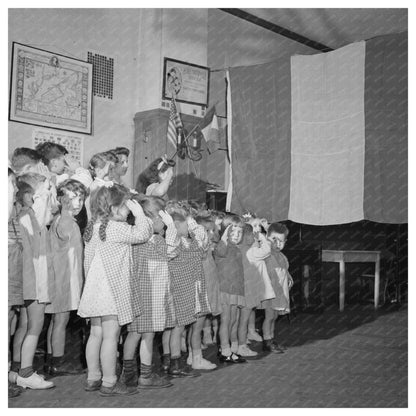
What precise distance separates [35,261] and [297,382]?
137 cm

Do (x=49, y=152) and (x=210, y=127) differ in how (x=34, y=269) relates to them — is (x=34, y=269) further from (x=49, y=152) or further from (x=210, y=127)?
(x=210, y=127)

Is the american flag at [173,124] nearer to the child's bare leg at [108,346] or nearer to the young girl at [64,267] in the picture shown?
the young girl at [64,267]

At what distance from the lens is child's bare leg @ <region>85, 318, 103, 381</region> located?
226 centimetres

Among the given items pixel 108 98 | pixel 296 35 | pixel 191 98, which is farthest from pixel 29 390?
pixel 296 35

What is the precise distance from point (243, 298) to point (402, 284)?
3277 millimetres

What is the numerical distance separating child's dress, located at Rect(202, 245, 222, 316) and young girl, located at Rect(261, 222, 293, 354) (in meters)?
0.55

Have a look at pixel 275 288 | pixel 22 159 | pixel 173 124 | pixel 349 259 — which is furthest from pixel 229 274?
pixel 349 259

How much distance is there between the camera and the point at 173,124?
4.07m

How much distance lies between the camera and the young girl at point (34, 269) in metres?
2.28

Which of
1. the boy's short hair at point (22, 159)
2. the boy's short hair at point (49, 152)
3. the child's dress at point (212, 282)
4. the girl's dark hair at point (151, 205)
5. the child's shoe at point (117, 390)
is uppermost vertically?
the boy's short hair at point (49, 152)

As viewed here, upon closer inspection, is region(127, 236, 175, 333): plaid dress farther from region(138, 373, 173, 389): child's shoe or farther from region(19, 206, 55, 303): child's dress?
region(19, 206, 55, 303): child's dress

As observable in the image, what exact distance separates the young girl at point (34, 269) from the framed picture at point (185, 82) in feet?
6.33

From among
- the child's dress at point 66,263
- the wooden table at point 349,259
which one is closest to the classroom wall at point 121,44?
the child's dress at point 66,263

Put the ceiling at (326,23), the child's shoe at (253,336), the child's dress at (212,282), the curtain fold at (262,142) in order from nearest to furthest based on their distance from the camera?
1. the child's dress at (212,282)
2. the child's shoe at (253,336)
3. the curtain fold at (262,142)
4. the ceiling at (326,23)
